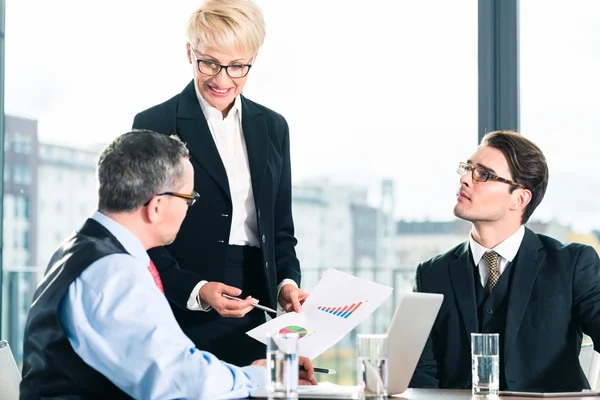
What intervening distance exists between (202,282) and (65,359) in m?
0.63

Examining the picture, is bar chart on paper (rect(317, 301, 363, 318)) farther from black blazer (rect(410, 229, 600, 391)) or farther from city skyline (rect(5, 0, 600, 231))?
city skyline (rect(5, 0, 600, 231))

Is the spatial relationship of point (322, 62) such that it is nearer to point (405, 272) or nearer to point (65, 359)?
point (405, 272)

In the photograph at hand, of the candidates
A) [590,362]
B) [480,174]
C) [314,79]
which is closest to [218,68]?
[480,174]

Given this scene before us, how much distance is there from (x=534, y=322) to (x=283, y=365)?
3.31 ft

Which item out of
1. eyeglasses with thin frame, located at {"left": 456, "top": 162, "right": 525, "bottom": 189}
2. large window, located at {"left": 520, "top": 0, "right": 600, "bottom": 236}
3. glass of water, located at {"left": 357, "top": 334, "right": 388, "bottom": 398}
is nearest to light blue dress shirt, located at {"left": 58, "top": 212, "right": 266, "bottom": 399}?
glass of water, located at {"left": 357, "top": 334, "right": 388, "bottom": 398}

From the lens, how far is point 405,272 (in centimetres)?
674

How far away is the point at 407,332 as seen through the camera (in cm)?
174

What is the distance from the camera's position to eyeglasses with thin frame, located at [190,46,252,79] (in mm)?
2289

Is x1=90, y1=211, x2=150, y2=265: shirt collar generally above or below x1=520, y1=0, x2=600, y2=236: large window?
below

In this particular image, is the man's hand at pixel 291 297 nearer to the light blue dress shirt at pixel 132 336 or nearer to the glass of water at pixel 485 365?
the glass of water at pixel 485 365

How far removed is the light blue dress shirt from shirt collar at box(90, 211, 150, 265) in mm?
124

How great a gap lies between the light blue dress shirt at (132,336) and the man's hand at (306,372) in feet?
1.52

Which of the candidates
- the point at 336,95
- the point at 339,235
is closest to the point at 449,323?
the point at 336,95

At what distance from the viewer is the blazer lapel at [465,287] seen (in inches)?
93.0
